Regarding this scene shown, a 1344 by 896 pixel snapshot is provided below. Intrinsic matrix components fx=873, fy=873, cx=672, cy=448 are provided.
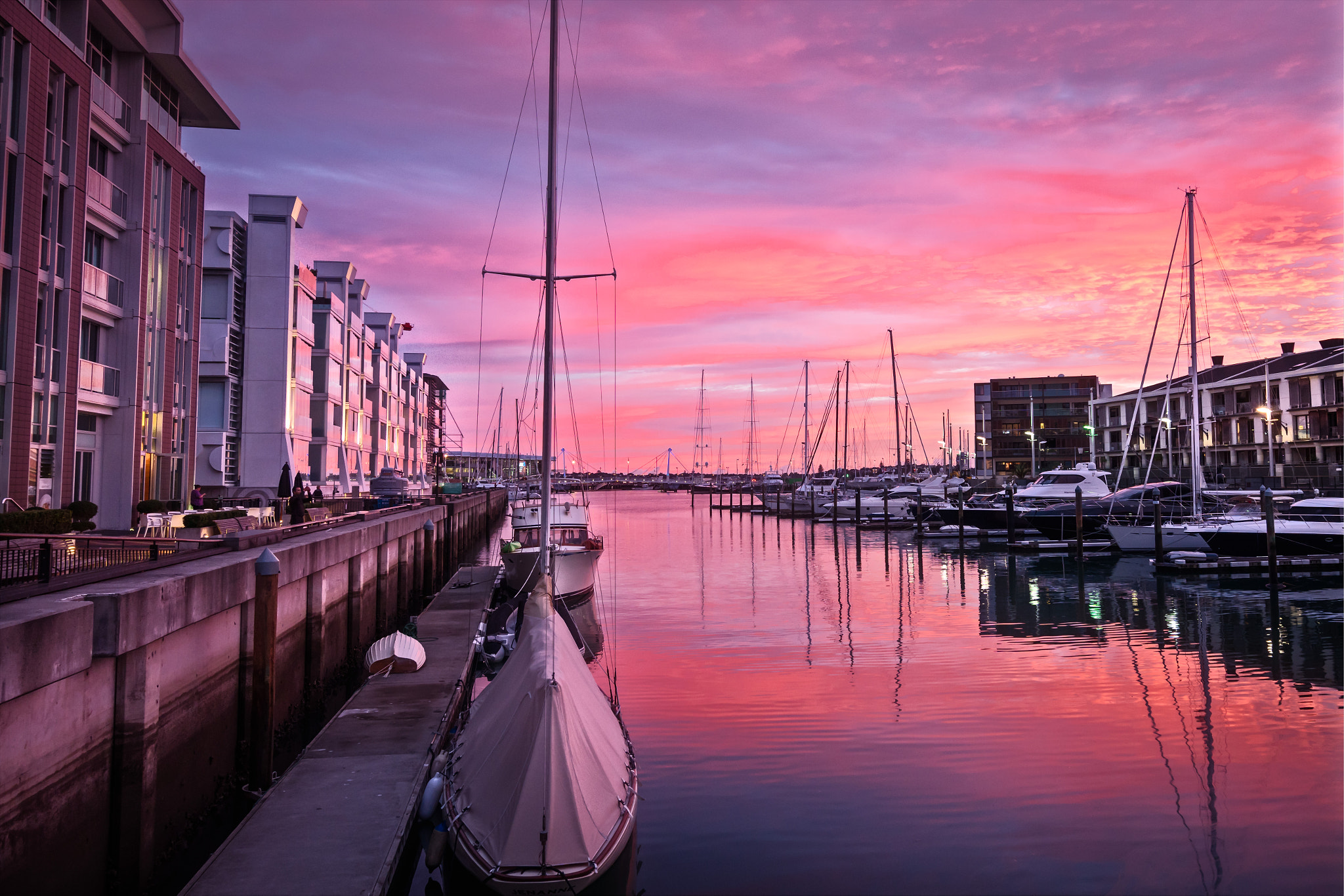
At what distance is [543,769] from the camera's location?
9227 millimetres

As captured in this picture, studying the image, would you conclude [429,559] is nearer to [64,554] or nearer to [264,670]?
[64,554]

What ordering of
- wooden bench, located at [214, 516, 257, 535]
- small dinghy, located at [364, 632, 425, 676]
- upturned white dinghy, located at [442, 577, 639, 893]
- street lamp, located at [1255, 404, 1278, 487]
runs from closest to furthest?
1. upturned white dinghy, located at [442, 577, 639, 893]
2. small dinghy, located at [364, 632, 425, 676]
3. wooden bench, located at [214, 516, 257, 535]
4. street lamp, located at [1255, 404, 1278, 487]

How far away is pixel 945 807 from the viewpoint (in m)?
13.1

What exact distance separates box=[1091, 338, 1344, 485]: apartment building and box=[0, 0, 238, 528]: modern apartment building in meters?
61.9

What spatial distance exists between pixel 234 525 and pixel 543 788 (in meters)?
20.4

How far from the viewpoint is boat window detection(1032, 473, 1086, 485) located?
209ft

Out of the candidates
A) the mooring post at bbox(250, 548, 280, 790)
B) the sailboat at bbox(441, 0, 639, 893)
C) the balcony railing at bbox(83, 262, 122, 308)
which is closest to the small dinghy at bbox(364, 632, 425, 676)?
the mooring post at bbox(250, 548, 280, 790)

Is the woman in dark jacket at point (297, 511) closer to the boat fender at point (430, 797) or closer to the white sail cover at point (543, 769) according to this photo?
the white sail cover at point (543, 769)

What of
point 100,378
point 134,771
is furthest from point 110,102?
point 134,771

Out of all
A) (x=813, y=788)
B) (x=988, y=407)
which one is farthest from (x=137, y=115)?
(x=988, y=407)

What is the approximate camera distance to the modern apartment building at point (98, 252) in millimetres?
25547

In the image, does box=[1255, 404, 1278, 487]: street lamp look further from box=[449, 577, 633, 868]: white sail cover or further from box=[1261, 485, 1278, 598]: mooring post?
box=[449, 577, 633, 868]: white sail cover

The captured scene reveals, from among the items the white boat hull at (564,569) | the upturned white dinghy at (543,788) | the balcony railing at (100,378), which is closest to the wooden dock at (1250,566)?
the white boat hull at (564,569)

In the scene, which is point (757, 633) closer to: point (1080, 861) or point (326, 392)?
point (1080, 861)
